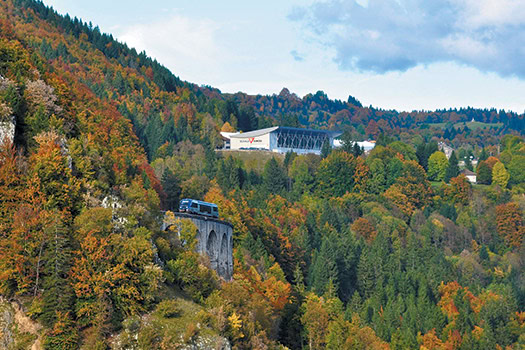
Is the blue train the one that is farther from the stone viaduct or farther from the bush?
the bush

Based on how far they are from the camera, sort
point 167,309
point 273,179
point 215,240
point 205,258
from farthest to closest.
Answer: point 273,179 < point 215,240 < point 205,258 < point 167,309

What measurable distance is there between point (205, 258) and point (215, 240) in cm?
563

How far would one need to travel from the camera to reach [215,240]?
86.2 m

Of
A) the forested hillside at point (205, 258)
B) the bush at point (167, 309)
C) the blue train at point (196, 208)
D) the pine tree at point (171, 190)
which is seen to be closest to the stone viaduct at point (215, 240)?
the blue train at point (196, 208)

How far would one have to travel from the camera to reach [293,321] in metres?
100

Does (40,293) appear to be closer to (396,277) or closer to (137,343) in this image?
(137,343)

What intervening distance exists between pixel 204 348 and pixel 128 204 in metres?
16.3

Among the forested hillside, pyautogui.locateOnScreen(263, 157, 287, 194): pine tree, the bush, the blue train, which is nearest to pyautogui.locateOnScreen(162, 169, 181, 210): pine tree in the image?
the forested hillside

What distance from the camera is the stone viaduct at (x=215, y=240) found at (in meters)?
82.2

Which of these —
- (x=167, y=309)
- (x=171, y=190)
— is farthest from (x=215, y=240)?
(x=171, y=190)

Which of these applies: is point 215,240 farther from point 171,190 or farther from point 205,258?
point 171,190

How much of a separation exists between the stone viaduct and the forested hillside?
6.26 feet

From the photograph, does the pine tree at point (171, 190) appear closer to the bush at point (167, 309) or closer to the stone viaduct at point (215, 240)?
the stone viaduct at point (215, 240)

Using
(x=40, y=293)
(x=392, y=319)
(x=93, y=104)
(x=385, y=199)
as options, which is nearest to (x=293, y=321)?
(x=392, y=319)
